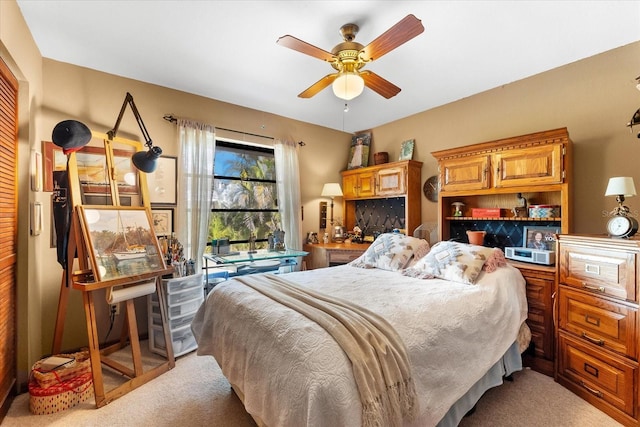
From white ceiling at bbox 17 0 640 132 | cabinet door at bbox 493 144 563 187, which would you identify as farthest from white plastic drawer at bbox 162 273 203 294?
cabinet door at bbox 493 144 563 187

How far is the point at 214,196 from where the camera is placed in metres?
3.57

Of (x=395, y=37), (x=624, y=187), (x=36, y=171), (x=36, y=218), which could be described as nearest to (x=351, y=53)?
(x=395, y=37)

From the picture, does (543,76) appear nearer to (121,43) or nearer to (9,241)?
(121,43)

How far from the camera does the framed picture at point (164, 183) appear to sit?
303cm

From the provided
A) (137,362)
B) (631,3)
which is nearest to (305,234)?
(137,362)

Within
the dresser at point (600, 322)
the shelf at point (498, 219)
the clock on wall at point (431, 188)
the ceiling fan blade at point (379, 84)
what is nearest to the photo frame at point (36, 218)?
the ceiling fan blade at point (379, 84)

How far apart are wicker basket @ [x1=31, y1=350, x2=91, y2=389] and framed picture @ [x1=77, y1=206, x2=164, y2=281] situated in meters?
0.75

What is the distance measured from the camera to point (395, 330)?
146 centimetres

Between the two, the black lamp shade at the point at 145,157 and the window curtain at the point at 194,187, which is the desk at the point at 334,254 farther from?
the black lamp shade at the point at 145,157

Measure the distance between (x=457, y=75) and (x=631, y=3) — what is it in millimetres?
1176

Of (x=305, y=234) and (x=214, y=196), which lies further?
(x=305, y=234)

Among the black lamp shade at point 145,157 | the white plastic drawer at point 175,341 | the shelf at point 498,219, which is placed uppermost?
the black lamp shade at point 145,157

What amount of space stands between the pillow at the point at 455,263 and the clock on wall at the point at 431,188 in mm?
1188

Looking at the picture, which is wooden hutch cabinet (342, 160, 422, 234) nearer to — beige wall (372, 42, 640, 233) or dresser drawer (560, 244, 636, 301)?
beige wall (372, 42, 640, 233)
